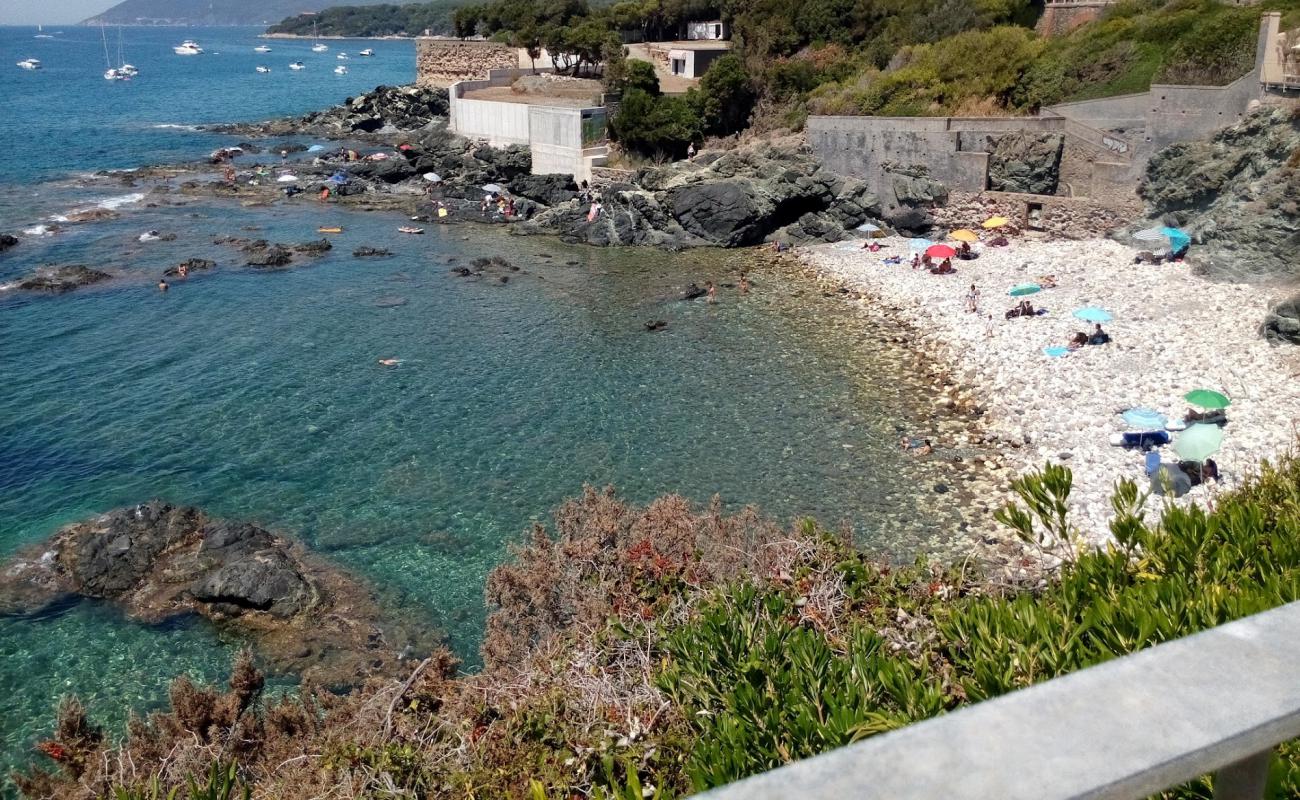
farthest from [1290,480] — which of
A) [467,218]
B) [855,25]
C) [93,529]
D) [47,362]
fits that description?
[855,25]

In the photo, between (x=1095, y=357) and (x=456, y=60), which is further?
(x=456, y=60)

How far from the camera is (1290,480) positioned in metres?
7.93

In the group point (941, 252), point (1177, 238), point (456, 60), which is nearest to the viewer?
point (1177, 238)

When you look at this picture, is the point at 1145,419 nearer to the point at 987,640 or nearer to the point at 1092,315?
the point at 1092,315

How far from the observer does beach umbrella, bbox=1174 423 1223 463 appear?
53.4ft

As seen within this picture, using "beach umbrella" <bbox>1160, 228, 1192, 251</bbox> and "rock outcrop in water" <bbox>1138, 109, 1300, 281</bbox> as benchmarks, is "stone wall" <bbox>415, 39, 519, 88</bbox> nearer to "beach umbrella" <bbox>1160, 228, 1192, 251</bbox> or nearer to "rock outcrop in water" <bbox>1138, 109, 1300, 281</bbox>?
"rock outcrop in water" <bbox>1138, 109, 1300, 281</bbox>

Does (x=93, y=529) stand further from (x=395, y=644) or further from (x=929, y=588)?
(x=929, y=588)

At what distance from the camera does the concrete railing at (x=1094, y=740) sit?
1.84 metres

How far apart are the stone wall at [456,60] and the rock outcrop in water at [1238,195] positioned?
49.9 meters

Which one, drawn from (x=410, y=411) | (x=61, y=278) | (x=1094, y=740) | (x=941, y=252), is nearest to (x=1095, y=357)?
(x=941, y=252)

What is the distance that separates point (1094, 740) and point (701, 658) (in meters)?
5.07

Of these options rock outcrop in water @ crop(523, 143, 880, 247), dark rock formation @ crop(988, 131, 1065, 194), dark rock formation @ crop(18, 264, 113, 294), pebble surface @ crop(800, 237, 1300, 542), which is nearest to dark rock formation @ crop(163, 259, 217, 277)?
dark rock formation @ crop(18, 264, 113, 294)

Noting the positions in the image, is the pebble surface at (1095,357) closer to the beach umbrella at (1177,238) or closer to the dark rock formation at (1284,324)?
the dark rock formation at (1284,324)

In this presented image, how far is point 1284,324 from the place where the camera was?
69.7 ft
